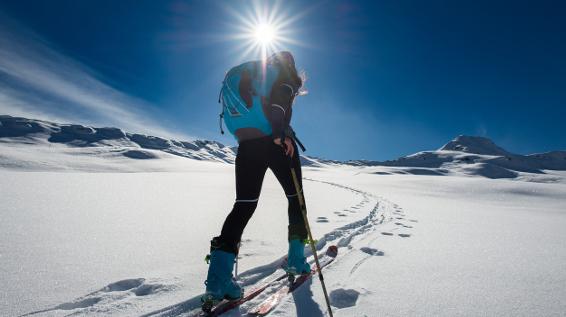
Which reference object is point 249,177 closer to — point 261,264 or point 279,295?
point 279,295

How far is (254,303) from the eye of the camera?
254cm

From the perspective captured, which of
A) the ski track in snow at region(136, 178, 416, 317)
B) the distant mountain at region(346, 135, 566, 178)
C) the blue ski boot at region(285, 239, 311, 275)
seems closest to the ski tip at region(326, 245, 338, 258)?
the ski track in snow at region(136, 178, 416, 317)

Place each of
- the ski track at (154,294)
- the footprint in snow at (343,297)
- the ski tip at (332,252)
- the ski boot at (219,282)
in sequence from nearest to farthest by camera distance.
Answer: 1. the ski track at (154,294)
2. the ski boot at (219,282)
3. the footprint in snow at (343,297)
4. the ski tip at (332,252)

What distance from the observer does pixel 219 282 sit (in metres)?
2.41

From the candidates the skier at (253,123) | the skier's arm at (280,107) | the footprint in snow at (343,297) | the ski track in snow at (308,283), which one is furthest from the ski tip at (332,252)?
the skier's arm at (280,107)

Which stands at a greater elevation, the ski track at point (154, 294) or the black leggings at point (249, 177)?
the black leggings at point (249, 177)

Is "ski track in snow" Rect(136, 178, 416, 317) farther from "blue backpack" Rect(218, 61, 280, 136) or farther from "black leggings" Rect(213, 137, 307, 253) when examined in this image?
"blue backpack" Rect(218, 61, 280, 136)

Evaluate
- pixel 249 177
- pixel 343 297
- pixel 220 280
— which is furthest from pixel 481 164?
pixel 220 280

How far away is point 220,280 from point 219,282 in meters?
0.02

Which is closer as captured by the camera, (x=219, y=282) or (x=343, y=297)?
(x=219, y=282)

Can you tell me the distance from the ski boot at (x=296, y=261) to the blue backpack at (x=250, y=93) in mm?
1286

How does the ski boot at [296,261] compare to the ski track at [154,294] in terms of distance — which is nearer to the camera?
the ski track at [154,294]

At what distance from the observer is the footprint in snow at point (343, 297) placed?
8.24ft

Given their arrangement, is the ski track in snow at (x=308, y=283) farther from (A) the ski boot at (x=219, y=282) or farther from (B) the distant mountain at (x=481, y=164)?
(B) the distant mountain at (x=481, y=164)
